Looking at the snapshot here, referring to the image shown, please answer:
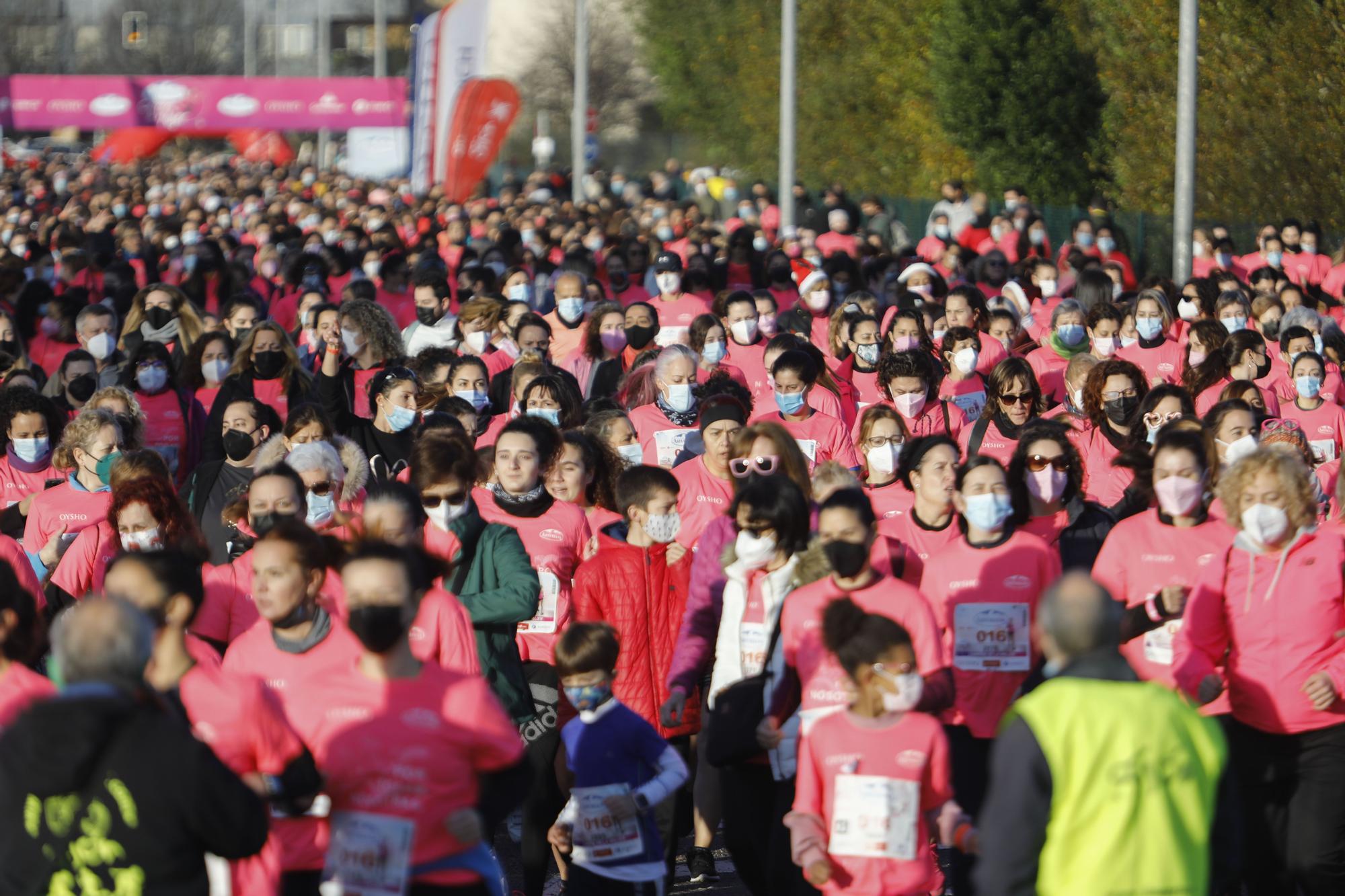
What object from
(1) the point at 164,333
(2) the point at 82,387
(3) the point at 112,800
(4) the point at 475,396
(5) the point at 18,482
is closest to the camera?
(3) the point at 112,800

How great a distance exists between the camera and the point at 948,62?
35375mm

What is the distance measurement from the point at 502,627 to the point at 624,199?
35603 millimetres

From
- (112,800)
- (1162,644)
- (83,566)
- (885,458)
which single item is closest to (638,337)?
(885,458)

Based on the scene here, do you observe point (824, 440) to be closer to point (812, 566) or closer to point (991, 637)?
point (991, 637)

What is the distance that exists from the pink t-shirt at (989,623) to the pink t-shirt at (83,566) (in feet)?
9.61

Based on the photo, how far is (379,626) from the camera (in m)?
5.13

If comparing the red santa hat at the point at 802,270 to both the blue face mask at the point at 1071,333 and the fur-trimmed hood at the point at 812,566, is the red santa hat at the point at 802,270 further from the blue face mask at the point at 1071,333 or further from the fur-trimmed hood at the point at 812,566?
the fur-trimmed hood at the point at 812,566

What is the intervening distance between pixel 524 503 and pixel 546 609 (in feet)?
1.25

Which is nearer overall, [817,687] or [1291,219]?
[817,687]

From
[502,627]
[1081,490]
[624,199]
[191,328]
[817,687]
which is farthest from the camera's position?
[624,199]

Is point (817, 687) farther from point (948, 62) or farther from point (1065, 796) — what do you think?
point (948, 62)

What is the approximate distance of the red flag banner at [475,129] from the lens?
3588cm

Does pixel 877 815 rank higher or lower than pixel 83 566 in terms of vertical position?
lower

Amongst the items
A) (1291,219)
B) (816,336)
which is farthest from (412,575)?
(1291,219)
